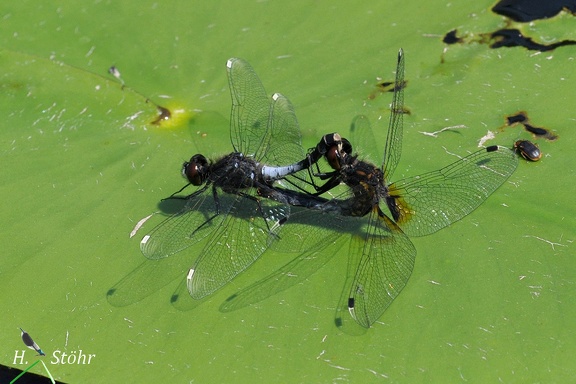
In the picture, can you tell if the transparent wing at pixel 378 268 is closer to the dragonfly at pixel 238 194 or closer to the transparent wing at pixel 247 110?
the dragonfly at pixel 238 194

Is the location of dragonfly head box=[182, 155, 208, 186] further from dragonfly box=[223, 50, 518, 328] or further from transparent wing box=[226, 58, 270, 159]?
dragonfly box=[223, 50, 518, 328]

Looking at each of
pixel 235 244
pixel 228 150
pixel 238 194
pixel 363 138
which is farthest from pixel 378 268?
pixel 228 150

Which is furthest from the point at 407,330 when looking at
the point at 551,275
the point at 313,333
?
the point at 551,275

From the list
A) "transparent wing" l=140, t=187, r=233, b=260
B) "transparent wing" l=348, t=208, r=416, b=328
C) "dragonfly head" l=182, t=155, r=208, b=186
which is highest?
"dragonfly head" l=182, t=155, r=208, b=186

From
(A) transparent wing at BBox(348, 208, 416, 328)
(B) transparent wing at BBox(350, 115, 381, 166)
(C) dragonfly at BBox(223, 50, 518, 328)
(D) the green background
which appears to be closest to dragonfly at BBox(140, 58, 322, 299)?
(D) the green background

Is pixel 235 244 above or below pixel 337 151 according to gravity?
below

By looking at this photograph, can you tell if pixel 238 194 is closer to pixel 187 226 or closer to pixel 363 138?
pixel 187 226

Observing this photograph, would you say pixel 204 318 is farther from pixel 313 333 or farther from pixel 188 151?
pixel 188 151

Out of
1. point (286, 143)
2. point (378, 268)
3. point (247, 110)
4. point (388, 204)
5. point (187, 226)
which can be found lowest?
point (378, 268)
